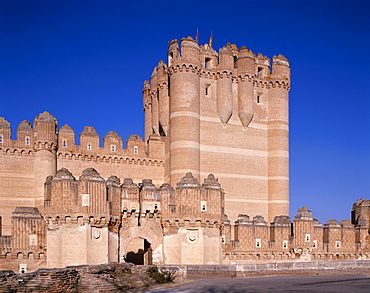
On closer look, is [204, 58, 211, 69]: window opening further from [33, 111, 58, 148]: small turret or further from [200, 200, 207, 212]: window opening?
[200, 200, 207, 212]: window opening

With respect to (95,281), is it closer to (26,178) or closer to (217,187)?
(217,187)

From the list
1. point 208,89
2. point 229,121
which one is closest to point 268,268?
point 229,121

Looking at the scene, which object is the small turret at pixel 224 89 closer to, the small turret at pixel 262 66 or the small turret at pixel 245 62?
the small turret at pixel 245 62

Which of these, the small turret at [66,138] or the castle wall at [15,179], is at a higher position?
the small turret at [66,138]

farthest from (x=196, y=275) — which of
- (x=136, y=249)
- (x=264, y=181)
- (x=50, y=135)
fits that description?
(x=264, y=181)

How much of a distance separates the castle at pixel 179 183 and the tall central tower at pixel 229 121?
3.4 inches

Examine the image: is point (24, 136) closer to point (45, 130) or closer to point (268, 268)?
point (45, 130)

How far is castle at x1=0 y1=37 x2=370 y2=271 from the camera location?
900 inches

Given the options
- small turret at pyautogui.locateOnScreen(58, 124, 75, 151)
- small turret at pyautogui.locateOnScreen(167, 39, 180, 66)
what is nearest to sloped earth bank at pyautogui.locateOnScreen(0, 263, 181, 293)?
small turret at pyautogui.locateOnScreen(58, 124, 75, 151)

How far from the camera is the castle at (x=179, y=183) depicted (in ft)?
75.0

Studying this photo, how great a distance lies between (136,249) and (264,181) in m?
14.2

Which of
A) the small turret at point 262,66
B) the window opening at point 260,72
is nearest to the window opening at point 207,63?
the small turret at point 262,66

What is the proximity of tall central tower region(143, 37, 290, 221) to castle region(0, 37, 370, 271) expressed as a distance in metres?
0.09

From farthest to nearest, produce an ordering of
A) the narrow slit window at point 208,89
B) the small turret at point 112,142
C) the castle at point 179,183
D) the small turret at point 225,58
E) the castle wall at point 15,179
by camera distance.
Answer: the small turret at point 225,58 < the narrow slit window at point 208,89 < the small turret at point 112,142 < the castle wall at point 15,179 < the castle at point 179,183
